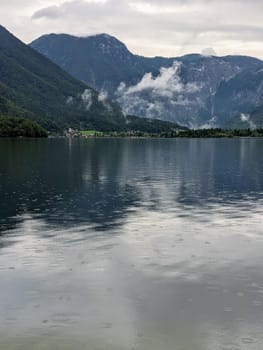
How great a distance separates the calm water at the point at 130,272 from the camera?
75.8 feet

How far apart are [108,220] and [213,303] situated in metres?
24.8

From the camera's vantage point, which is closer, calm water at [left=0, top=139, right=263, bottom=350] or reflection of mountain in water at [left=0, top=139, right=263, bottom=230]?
calm water at [left=0, top=139, right=263, bottom=350]

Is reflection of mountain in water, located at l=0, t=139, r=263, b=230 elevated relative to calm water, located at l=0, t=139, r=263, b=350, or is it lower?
elevated

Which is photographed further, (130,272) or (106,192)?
(106,192)

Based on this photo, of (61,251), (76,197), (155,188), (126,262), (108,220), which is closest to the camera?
(126,262)

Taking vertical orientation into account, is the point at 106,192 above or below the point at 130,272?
above

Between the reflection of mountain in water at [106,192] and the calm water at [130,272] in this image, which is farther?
the reflection of mountain in water at [106,192]

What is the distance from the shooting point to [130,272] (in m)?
32.6

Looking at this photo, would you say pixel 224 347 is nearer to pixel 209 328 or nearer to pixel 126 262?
pixel 209 328

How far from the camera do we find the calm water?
75.8 feet

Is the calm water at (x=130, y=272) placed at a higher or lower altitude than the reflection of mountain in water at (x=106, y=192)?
lower

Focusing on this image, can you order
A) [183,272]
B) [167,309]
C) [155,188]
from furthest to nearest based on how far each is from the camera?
[155,188] < [183,272] < [167,309]

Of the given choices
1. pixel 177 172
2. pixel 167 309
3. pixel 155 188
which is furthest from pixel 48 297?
pixel 177 172

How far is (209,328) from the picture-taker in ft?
77.7
